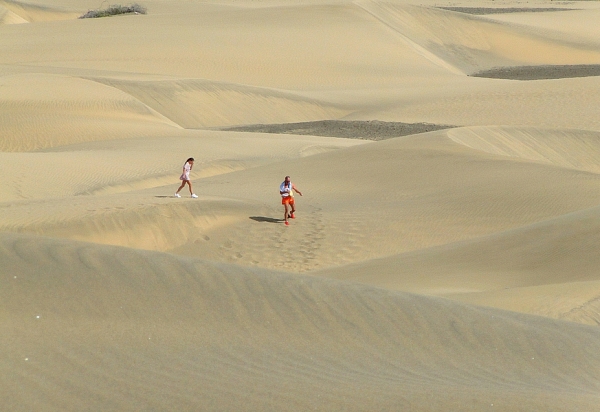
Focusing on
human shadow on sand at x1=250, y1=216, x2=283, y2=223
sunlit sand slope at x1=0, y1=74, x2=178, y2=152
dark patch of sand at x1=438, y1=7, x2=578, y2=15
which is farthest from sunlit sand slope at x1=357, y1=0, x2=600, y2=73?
human shadow on sand at x1=250, y1=216, x2=283, y2=223

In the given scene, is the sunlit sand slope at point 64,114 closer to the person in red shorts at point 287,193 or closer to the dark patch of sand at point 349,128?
the dark patch of sand at point 349,128

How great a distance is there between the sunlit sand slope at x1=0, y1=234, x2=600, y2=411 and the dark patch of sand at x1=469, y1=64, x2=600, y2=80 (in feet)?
127

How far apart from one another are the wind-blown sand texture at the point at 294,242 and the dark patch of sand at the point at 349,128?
0.18 m

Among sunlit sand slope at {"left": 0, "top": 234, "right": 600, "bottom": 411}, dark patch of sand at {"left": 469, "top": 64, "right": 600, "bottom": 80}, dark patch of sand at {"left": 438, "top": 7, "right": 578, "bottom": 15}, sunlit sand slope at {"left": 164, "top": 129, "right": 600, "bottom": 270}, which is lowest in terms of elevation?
sunlit sand slope at {"left": 164, "top": 129, "right": 600, "bottom": 270}

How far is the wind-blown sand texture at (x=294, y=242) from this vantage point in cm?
420

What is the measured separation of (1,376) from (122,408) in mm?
569

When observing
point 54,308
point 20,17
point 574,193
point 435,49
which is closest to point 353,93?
point 435,49

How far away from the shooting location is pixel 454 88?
35.7 meters

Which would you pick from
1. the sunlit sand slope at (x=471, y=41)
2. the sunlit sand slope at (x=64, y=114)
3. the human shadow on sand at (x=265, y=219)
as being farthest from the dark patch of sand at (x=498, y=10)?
the human shadow on sand at (x=265, y=219)

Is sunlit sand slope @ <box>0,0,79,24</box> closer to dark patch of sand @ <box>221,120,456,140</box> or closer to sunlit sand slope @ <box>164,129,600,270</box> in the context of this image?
dark patch of sand @ <box>221,120,456,140</box>

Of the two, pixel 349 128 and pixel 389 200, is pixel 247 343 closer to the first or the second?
pixel 389 200

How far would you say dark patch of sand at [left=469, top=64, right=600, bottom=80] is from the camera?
4249 centimetres

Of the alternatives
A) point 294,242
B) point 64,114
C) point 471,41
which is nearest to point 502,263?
point 294,242

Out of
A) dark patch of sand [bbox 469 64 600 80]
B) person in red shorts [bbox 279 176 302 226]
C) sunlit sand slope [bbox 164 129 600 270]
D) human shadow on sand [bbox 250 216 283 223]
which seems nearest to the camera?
sunlit sand slope [bbox 164 129 600 270]
